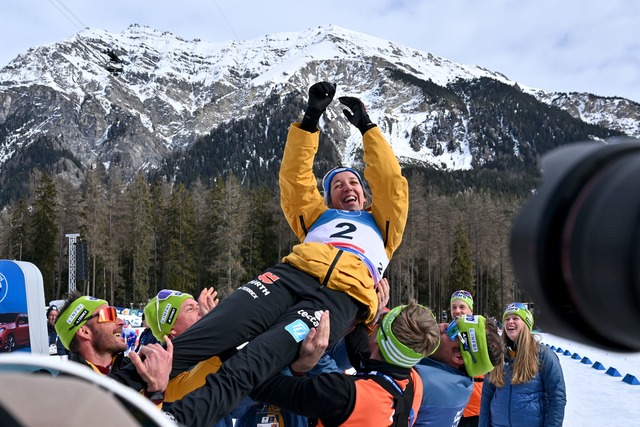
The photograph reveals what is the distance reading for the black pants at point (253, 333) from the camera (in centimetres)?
198

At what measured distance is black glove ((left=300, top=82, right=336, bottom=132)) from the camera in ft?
10.1

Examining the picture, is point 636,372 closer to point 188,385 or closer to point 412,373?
point 412,373

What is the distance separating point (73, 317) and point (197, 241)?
56307 millimetres

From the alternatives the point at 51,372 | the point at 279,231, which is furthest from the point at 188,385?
the point at 279,231

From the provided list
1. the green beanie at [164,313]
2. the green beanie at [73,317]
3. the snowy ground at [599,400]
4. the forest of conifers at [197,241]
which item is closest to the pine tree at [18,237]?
the forest of conifers at [197,241]

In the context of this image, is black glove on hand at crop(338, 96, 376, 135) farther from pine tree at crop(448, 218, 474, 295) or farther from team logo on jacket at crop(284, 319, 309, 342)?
pine tree at crop(448, 218, 474, 295)

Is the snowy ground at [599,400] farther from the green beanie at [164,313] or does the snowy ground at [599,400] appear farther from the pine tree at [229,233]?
the pine tree at [229,233]

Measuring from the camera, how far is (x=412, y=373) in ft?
9.55

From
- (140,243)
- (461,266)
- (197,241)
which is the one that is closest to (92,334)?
(461,266)

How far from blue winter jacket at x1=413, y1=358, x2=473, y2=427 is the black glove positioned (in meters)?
1.55

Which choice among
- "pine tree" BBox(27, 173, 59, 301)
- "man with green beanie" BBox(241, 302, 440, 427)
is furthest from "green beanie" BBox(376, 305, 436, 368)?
"pine tree" BBox(27, 173, 59, 301)

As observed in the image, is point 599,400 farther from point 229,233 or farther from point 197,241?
point 197,241

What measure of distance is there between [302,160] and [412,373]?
1.37 metres

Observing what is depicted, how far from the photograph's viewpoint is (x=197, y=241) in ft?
192
